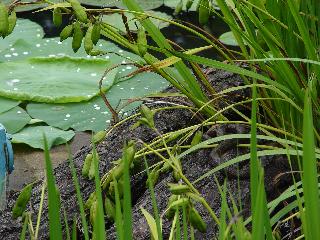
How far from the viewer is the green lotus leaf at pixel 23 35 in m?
3.48

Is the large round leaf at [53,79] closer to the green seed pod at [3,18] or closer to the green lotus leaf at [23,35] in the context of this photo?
the green lotus leaf at [23,35]

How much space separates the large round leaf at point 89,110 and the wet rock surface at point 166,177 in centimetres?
90

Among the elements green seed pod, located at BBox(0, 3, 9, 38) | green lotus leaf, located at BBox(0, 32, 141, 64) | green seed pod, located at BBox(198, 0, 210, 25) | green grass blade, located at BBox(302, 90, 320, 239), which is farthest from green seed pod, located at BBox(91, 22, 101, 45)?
green lotus leaf, located at BBox(0, 32, 141, 64)

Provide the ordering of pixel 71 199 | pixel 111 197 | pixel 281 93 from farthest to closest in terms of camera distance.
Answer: pixel 71 199 → pixel 281 93 → pixel 111 197

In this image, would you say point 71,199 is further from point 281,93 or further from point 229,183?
point 281,93

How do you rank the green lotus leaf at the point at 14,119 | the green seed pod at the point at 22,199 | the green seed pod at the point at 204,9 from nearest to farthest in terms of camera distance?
the green seed pod at the point at 22,199 < the green seed pod at the point at 204,9 < the green lotus leaf at the point at 14,119

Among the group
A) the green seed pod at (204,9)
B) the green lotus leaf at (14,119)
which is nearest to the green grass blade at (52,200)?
the green seed pod at (204,9)

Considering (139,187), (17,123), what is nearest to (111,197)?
(139,187)

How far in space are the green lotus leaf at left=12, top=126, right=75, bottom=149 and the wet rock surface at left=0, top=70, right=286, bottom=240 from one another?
0.77m

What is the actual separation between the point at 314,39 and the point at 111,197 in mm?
591

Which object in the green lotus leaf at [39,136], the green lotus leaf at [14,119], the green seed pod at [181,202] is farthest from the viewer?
the green lotus leaf at [14,119]

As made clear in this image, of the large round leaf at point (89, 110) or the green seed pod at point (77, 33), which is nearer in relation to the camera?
the green seed pod at point (77, 33)

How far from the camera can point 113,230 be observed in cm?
164

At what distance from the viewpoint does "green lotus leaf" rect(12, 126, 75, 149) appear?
108 inches
